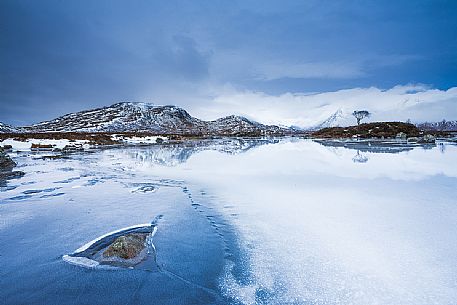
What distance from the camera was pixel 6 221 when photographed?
7348 millimetres

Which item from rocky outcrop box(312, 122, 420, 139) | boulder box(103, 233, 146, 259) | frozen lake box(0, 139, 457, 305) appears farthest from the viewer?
rocky outcrop box(312, 122, 420, 139)

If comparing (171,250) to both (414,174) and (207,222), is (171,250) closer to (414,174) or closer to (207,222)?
(207,222)

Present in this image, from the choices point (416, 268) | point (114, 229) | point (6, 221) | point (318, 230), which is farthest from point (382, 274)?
point (6, 221)

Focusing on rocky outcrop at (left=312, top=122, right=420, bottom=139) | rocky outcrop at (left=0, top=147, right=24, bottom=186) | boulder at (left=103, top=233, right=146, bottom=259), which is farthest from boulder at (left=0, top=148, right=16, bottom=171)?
rocky outcrop at (left=312, top=122, right=420, bottom=139)

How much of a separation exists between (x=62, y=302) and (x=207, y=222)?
3.89m

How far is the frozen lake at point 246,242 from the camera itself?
13.5 ft

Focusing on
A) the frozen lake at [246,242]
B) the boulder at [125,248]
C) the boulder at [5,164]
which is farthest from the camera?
the boulder at [5,164]

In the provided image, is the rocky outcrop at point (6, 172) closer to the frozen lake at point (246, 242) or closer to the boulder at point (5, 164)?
the boulder at point (5, 164)

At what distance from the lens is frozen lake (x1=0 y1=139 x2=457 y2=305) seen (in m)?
4.12

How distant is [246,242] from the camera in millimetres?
6027

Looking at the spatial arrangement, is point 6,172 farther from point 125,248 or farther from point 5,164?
point 125,248

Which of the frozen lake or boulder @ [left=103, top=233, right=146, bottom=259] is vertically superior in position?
boulder @ [left=103, top=233, right=146, bottom=259]

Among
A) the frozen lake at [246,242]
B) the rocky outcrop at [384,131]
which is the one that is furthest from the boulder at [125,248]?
the rocky outcrop at [384,131]

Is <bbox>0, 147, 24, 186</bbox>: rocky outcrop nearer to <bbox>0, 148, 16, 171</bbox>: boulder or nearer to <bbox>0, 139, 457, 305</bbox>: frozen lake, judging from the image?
<bbox>0, 148, 16, 171</bbox>: boulder
